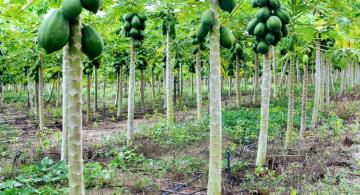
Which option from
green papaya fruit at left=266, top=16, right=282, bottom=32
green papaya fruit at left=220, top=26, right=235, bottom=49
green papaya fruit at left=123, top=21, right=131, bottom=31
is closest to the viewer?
green papaya fruit at left=220, top=26, right=235, bottom=49

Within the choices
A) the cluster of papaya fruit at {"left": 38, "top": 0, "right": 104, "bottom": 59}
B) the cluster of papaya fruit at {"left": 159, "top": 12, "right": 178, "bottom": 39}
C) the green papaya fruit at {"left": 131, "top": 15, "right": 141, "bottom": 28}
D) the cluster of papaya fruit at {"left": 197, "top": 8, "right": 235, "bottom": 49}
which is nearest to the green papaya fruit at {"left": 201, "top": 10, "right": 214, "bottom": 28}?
the cluster of papaya fruit at {"left": 197, "top": 8, "right": 235, "bottom": 49}

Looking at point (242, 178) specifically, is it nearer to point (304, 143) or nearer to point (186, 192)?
point (186, 192)

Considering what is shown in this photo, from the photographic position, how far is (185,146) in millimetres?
8664

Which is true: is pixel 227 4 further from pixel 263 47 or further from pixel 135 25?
pixel 135 25

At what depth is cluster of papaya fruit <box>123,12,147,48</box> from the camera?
818 centimetres

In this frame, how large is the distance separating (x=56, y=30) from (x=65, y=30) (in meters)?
0.05

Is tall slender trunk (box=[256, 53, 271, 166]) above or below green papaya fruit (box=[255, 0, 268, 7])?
below

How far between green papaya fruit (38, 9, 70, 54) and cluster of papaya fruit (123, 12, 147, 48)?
598cm

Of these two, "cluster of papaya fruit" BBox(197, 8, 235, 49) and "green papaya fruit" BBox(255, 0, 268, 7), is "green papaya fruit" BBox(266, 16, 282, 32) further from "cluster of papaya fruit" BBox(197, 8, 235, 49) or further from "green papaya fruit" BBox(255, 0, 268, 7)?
"cluster of papaya fruit" BBox(197, 8, 235, 49)

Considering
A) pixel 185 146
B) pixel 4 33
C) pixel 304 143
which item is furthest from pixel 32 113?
pixel 304 143

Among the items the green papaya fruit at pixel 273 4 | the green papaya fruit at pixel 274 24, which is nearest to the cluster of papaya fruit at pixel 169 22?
the green papaya fruit at pixel 273 4

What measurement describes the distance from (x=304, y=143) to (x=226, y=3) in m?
5.39

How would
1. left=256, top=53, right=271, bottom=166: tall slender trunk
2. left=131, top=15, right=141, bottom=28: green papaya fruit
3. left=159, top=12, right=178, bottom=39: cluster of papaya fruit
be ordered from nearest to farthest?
left=256, top=53, right=271, bottom=166: tall slender trunk, left=131, top=15, right=141, bottom=28: green papaya fruit, left=159, top=12, right=178, bottom=39: cluster of papaya fruit

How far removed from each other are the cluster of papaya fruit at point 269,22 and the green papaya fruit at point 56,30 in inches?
160
